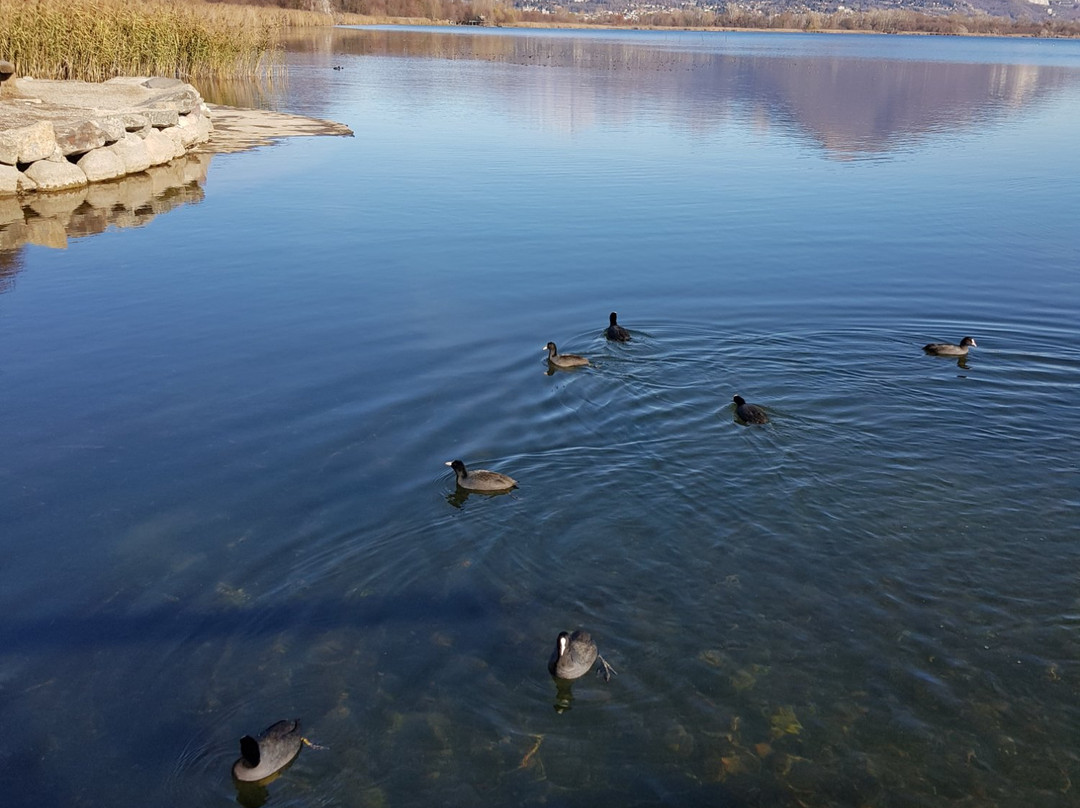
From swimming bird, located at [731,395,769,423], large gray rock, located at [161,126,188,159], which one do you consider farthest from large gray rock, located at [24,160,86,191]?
swimming bird, located at [731,395,769,423]

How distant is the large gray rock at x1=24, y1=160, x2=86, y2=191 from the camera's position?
2400 centimetres

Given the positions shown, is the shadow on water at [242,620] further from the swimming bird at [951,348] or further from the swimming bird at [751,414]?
the swimming bird at [951,348]

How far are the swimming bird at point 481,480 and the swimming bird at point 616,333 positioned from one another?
189 inches

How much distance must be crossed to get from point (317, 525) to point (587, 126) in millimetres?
31918

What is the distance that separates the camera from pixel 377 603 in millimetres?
8305

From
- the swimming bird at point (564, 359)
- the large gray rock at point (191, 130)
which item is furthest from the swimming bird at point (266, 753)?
the large gray rock at point (191, 130)

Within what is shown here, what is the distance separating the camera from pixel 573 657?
7.20m

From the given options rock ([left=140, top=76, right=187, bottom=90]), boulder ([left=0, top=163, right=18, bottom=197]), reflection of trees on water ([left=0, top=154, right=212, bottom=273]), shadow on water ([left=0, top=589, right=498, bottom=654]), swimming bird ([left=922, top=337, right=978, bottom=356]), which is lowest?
shadow on water ([left=0, top=589, right=498, bottom=654])

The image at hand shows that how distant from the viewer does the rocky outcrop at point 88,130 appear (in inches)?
930

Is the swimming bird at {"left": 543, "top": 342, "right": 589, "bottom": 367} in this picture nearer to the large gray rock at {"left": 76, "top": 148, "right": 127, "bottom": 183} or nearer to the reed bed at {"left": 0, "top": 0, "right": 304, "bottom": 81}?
the large gray rock at {"left": 76, "top": 148, "right": 127, "bottom": 183}

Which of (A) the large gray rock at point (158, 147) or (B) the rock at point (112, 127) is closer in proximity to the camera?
(B) the rock at point (112, 127)

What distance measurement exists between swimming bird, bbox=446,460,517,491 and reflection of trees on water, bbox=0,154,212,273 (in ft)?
37.9

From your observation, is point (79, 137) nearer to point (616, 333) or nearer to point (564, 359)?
point (616, 333)

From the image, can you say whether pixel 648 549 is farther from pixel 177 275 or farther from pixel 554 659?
pixel 177 275
